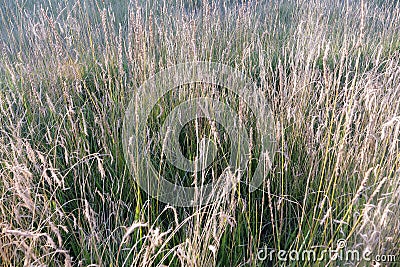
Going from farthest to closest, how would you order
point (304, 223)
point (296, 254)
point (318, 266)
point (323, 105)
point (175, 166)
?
point (323, 105), point (175, 166), point (304, 223), point (296, 254), point (318, 266)

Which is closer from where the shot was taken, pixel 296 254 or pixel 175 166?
pixel 296 254

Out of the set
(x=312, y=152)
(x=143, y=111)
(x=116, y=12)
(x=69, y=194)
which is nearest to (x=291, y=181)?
(x=312, y=152)

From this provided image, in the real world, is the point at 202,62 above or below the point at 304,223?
above

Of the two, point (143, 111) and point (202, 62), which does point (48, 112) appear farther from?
point (202, 62)

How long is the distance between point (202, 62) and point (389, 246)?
1.58 metres

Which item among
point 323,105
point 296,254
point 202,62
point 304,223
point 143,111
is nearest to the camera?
point 296,254

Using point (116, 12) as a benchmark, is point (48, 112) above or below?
below

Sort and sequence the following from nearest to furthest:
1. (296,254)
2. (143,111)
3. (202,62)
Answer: (296,254)
(143,111)
(202,62)

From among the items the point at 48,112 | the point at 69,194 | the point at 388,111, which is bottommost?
the point at 69,194

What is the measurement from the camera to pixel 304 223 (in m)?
1.66

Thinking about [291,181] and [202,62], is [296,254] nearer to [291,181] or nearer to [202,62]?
[291,181]

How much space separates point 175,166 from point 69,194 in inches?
21.7

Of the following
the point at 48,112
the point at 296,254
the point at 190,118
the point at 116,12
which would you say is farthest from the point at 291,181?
the point at 116,12

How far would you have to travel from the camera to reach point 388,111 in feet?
6.07
